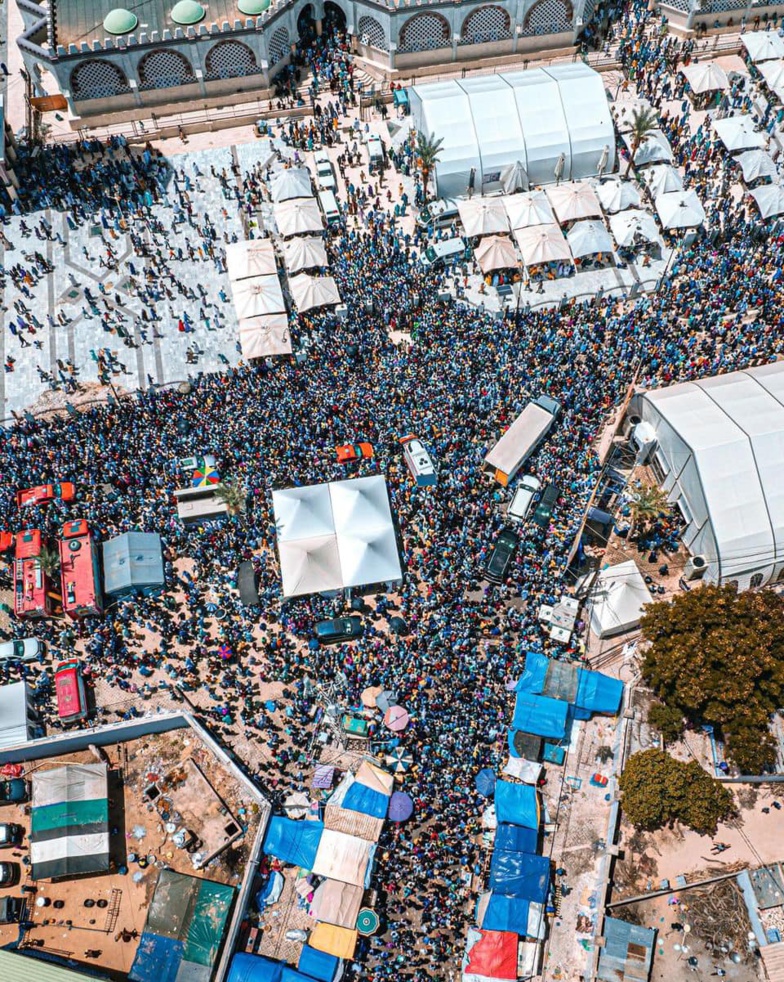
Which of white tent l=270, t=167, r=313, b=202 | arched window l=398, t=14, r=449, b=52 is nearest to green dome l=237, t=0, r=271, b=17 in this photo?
arched window l=398, t=14, r=449, b=52

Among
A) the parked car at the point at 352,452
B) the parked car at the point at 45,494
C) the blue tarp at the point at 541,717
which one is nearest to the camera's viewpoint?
the blue tarp at the point at 541,717

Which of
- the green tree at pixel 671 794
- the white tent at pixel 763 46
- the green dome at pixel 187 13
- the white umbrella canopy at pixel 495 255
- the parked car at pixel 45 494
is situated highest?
the white tent at pixel 763 46

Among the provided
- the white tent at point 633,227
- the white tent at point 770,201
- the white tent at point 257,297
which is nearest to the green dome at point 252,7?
the white tent at point 257,297

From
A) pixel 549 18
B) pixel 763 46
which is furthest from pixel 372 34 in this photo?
pixel 763 46

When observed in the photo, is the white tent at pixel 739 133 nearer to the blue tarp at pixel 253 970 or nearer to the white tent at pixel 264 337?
the white tent at pixel 264 337

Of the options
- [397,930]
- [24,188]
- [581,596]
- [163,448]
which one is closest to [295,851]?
[397,930]

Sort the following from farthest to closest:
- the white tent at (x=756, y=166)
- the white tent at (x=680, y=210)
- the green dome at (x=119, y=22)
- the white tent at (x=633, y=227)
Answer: the green dome at (x=119, y=22), the white tent at (x=756, y=166), the white tent at (x=680, y=210), the white tent at (x=633, y=227)
